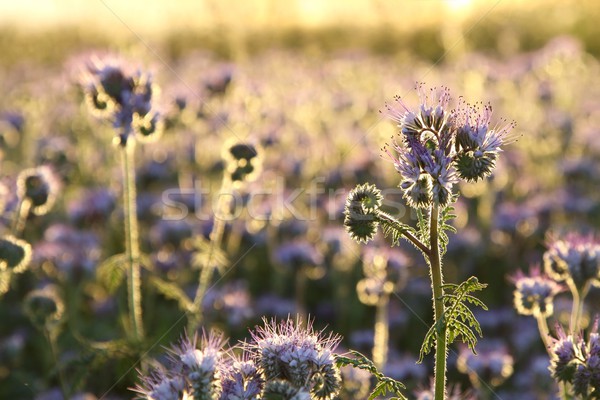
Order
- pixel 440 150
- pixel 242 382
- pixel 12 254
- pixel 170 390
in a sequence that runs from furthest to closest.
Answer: pixel 12 254 → pixel 440 150 → pixel 242 382 → pixel 170 390

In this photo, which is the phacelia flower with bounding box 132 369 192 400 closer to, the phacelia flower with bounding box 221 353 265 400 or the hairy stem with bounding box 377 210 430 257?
the phacelia flower with bounding box 221 353 265 400

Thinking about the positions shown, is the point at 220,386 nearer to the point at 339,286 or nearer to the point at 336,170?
the point at 339,286

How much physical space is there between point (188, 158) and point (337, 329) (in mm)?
4017

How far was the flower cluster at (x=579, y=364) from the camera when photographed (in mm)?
3166

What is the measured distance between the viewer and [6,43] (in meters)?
26.8

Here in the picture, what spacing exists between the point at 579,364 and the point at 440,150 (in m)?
1.18

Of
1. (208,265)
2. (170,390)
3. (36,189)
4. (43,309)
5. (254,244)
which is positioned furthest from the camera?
(254,244)

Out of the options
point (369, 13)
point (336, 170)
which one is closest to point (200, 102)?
point (336, 170)

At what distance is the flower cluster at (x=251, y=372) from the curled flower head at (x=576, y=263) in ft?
6.90

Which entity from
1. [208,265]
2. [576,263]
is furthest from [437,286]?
[208,265]

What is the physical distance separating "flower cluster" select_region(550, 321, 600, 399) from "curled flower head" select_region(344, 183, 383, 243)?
42.4 inches

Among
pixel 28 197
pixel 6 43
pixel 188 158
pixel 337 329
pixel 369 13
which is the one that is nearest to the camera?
pixel 28 197

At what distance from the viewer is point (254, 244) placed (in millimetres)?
6551

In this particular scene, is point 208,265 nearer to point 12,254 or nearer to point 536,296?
point 12,254
